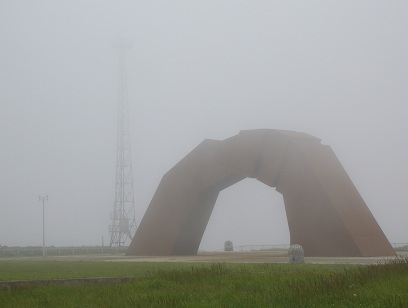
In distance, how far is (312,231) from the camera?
2916cm

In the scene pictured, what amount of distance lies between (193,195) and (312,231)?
338 inches

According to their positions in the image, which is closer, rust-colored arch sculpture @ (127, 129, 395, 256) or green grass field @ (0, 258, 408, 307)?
green grass field @ (0, 258, 408, 307)

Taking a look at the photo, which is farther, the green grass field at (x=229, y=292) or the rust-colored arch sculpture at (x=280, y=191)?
the rust-colored arch sculpture at (x=280, y=191)

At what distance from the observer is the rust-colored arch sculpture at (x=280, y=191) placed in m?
28.4

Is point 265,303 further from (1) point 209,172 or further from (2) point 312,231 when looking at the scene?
(1) point 209,172

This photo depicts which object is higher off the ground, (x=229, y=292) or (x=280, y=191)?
(x=280, y=191)

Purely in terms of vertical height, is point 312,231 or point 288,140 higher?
point 288,140

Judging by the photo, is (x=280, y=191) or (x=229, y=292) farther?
(x=280, y=191)

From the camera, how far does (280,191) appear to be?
31.7 m

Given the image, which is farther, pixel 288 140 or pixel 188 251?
pixel 188 251

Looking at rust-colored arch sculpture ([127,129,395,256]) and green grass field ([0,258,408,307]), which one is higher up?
rust-colored arch sculpture ([127,129,395,256])

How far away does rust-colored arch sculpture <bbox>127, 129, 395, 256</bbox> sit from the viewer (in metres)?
28.4

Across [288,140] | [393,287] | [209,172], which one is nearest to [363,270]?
[393,287]

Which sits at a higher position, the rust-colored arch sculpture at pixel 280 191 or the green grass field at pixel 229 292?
the rust-colored arch sculpture at pixel 280 191
